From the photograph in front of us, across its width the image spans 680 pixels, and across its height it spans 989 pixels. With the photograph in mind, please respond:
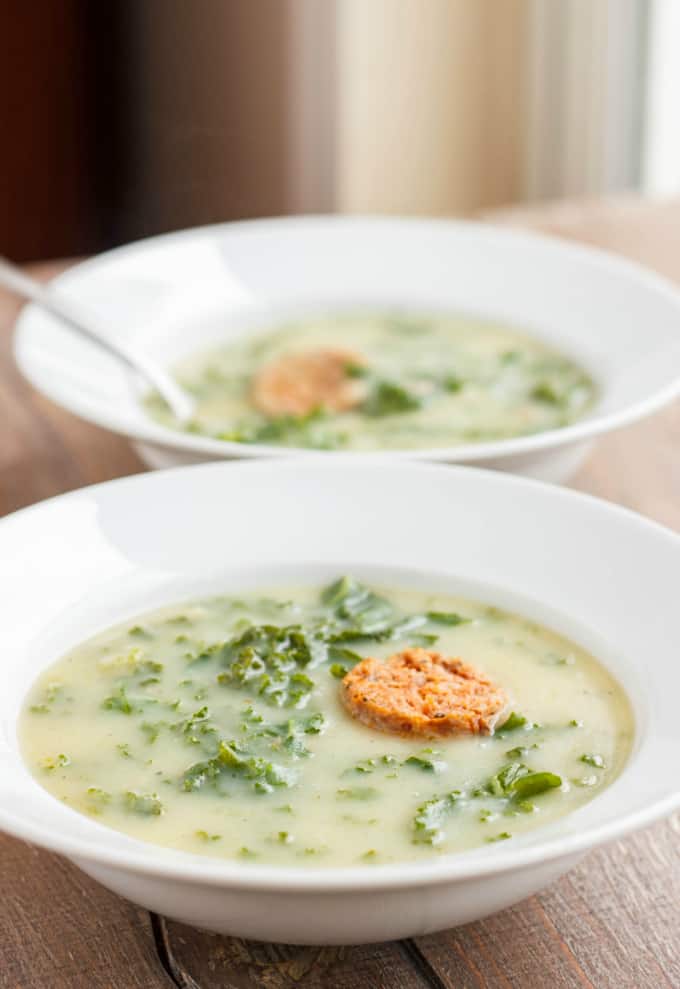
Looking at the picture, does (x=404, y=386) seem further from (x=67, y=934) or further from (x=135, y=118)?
(x=135, y=118)

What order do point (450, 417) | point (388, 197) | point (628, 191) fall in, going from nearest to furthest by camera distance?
point (450, 417), point (628, 191), point (388, 197)

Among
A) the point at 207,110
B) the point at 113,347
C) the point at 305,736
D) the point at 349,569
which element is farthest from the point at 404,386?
the point at 207,110

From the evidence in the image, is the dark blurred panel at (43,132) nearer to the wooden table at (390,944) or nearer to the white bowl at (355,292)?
the white bowl at (355,292)

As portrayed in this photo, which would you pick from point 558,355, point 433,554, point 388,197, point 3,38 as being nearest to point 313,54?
point 388,197

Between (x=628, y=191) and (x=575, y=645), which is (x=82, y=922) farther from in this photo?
(x=628, y=191)

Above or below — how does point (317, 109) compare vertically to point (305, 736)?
below

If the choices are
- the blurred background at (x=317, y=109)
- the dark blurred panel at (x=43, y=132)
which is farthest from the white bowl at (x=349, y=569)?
the dark blurred panel at (x=43, y=132)
